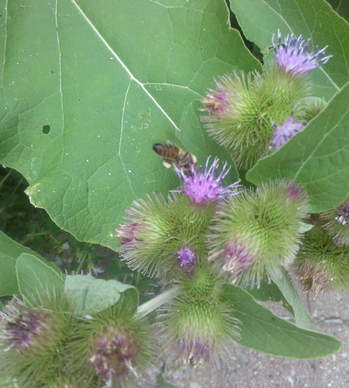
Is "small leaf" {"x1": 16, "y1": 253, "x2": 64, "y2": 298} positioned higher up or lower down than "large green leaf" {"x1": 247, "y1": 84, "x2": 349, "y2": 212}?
higher up

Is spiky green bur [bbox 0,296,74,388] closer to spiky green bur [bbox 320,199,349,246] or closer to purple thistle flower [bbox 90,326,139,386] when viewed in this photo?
purple thistle flower [bbox 90,326,139,386]

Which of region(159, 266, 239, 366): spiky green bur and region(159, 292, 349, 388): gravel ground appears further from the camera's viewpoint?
region(159, 292, 349, 388): gravel ground

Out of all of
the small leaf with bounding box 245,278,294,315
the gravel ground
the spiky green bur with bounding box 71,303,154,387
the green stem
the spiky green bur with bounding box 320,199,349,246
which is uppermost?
the spiky green bur with bounding box 71,303,154,387

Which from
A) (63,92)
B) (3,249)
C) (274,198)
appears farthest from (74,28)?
(274,198)

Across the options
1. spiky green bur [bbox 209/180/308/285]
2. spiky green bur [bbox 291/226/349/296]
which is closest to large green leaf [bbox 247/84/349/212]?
spiky green bur [bbox 209/180/308/285]

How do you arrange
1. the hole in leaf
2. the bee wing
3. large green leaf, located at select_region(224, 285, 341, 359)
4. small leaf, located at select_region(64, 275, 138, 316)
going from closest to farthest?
large green leaf, located at select_region(224, 285, 341, 359) < small leaf, located at select_region(64, 275, 138, 316) < the bee wing < the hole in leaf

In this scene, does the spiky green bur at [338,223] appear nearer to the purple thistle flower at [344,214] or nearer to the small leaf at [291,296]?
the purple thistle flower at [344,214]

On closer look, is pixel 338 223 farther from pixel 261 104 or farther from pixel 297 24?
pixel 297 24
